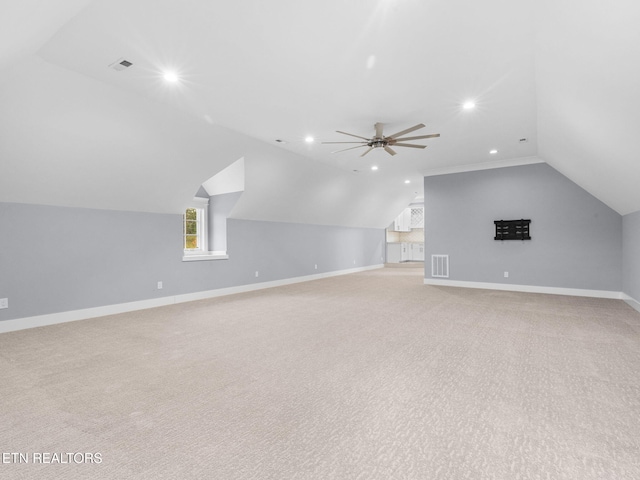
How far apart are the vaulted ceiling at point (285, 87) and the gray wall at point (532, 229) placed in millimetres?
591

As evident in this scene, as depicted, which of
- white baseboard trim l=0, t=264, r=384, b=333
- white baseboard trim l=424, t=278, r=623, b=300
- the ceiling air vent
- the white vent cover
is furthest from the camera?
the white vent cover

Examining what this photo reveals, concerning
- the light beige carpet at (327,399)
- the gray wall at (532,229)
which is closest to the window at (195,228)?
the light beige carpet at (327,399)

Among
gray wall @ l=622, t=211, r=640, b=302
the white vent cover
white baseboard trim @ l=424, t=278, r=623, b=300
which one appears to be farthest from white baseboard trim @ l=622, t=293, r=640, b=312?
the white vent cover

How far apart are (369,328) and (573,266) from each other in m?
4.93

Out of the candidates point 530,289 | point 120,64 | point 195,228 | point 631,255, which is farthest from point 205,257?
point 631,255

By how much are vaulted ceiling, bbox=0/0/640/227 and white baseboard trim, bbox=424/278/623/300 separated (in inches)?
65.2

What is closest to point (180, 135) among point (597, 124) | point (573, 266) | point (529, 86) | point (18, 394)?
point (18, 394)

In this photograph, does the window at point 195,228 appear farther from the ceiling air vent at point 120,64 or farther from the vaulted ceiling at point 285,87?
the ceiling air vent at point 120,64

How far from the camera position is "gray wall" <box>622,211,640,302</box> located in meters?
4.80

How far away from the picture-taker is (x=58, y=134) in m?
3.75

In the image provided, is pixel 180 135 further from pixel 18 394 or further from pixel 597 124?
pixel 597 124

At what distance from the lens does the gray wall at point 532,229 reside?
6.05 meters

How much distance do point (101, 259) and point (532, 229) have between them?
7.99 m

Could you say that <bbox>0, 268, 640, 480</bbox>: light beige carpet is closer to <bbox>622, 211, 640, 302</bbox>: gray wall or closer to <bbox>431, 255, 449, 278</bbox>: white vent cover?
<bbox>622, 211, 640, 302</bbox>: gray wall
